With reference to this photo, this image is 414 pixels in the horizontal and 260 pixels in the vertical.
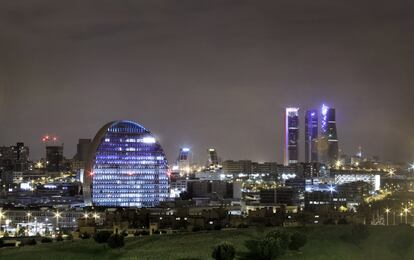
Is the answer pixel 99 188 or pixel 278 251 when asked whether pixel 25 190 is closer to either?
pixel 99 188

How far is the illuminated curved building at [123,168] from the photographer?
263 ft

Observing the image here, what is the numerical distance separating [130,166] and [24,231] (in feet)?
104

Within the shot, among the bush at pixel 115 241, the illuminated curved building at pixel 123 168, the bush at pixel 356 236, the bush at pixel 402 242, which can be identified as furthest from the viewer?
the illuminated curved building at pixel 123 168

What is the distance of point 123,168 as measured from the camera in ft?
267

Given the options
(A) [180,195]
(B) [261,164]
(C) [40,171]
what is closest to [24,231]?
(A) [180,195]

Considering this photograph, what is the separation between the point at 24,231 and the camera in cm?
5050

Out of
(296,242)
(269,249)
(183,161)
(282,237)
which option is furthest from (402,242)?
(183,161)

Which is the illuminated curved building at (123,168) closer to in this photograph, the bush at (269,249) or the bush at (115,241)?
the bush at (115,241)

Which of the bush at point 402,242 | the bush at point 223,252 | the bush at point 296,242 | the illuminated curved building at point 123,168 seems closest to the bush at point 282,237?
the bush at point 296,242

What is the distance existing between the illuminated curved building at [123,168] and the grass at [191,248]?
4937 cm

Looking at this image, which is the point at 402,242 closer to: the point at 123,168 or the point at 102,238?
the point at 102,238

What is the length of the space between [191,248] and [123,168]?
179 feet

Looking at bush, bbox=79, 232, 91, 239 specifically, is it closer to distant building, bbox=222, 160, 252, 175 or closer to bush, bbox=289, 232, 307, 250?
bush, bbox=289, 232, 307, 250

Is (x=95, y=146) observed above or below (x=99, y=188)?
above
